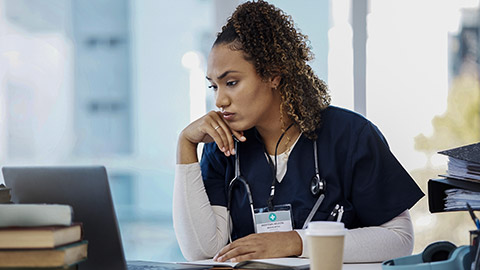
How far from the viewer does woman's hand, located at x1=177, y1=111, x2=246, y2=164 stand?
172 centimetres

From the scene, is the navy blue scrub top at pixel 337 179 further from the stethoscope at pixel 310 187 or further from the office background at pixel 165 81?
the office background at pixel 165 81

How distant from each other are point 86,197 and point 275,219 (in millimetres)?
Result: 765

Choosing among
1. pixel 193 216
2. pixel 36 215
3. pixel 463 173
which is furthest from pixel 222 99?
pixel 36 215

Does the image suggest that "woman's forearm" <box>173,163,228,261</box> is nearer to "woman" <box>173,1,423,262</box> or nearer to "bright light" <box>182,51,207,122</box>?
"woman" <box>173,1,423,262</box>

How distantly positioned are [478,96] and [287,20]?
149 cm

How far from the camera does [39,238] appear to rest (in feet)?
3.03

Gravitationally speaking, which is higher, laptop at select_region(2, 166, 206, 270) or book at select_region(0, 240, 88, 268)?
laptop at select_region(2, 166, 206, 270)

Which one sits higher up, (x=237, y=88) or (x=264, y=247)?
(x=237, y=88)

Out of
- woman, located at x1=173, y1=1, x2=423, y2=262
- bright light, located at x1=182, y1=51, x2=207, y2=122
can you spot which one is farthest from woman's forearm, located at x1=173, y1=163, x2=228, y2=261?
bright light, located at x1=182, y1=51, x2=207, y2=122

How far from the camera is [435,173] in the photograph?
291 cm

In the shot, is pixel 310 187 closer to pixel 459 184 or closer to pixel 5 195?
pixel 459 184

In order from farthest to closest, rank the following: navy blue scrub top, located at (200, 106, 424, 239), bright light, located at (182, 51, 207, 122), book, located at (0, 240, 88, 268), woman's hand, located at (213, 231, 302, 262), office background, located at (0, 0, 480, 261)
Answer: bright light, located at (182, 51, 207, 122)
office background, located at (0, 0, 480, 261)
navy blue scrub top, located at (200, 106, 424, 239)
woman's hand, located at (213, 231, 302, 262)
book, located at (0, 240, 88, 268)

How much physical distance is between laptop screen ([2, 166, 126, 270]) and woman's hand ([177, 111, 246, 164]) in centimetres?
70

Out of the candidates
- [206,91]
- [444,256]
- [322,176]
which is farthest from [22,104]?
[444,256]
